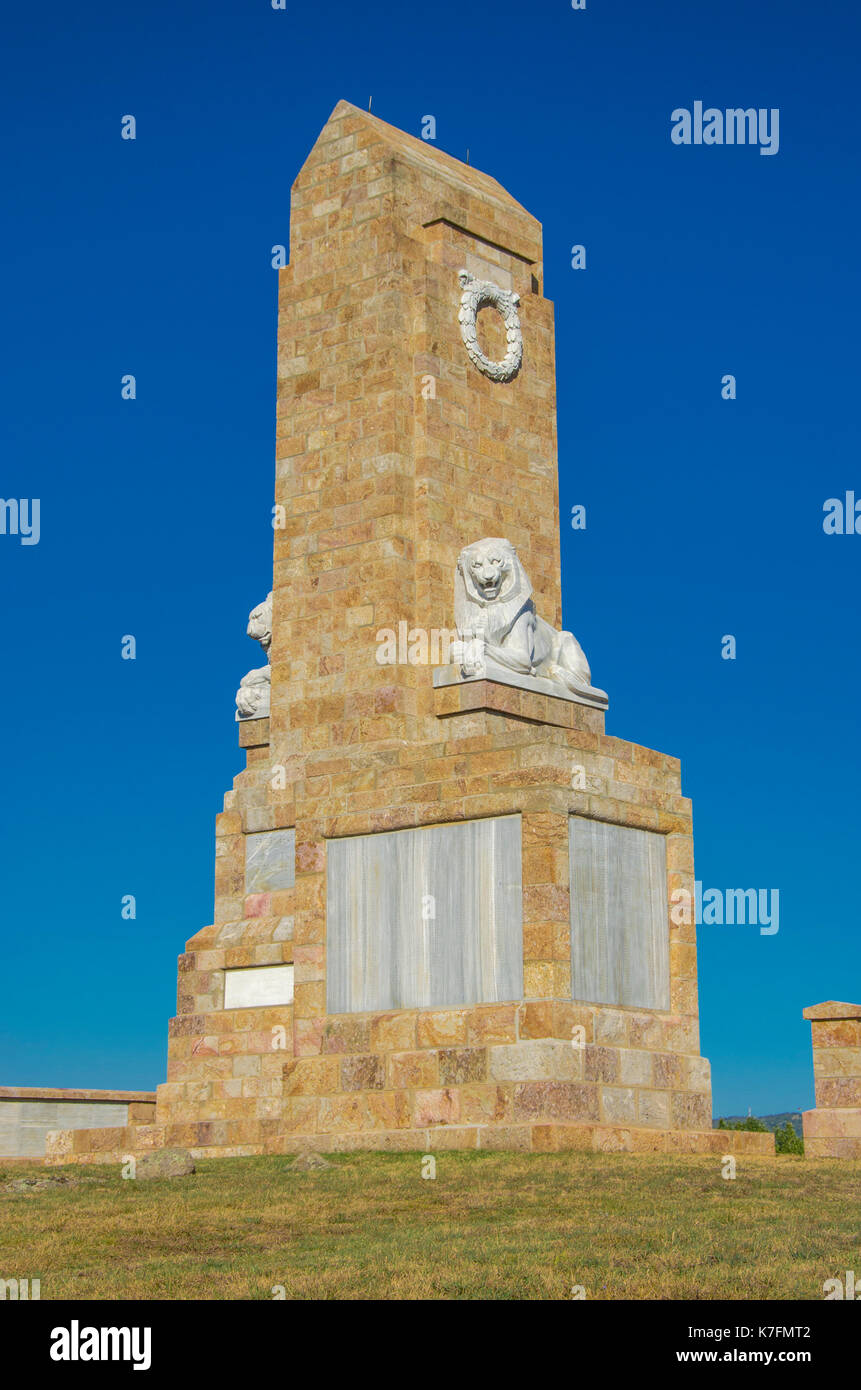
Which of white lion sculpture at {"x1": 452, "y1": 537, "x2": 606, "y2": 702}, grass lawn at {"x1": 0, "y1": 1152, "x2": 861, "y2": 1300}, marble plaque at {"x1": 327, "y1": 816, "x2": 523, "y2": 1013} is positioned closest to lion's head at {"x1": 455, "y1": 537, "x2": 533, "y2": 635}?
white lion sculpture at {"x1": 452, "y1": 537, "x2": 606, "y2": 702}

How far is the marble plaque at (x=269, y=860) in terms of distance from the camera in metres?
25.4

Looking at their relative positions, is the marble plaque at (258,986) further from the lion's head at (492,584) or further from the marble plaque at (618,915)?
the lion's head at (492,584)

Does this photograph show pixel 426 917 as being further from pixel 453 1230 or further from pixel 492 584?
pixel 453 1230

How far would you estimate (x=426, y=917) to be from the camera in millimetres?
22297

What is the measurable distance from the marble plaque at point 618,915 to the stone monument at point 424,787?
4 cm

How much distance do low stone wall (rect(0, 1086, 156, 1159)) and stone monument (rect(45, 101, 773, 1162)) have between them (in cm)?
274

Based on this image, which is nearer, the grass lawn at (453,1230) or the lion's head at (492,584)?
the grass lawn at (453,1230)

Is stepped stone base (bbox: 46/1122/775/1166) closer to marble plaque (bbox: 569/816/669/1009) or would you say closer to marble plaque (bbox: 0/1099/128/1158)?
marble plaque (bbox: 569/816/669/1009)

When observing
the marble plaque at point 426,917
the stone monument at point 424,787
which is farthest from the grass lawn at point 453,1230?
the marble plaque at point 426,917

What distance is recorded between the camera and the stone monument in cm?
2136

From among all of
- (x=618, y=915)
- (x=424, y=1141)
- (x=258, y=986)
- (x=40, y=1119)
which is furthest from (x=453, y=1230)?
(x=40, y=1119)

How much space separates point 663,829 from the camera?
76.1ft

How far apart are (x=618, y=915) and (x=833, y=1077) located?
3080 millimetres

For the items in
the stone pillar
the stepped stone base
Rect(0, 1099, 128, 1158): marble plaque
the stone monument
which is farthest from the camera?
Rect(0, 1099, 128, 1158): marble plaque
